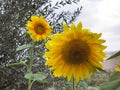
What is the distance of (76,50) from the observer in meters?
1.30

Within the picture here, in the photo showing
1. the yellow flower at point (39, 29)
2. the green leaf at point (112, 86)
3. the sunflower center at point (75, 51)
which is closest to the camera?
the green leaf at point (112, 86)

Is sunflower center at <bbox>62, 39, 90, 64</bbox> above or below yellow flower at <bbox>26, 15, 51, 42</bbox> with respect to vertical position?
below

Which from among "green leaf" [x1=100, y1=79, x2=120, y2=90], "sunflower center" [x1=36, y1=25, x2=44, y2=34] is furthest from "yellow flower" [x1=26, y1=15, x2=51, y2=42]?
"green leaf" [x1=100, y1=79, x2=120, y2=90]

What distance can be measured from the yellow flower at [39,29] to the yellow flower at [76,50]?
147cm

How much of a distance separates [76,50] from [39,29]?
166 centimetres

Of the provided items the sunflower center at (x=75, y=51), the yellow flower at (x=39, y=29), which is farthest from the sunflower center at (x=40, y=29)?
the sunflower center at (x=75, y=51)

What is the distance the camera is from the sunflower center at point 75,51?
1306mm

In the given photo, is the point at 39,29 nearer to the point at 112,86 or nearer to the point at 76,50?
the point at 76,50

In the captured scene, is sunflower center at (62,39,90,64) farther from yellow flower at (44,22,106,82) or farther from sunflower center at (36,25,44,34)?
sunflower center at (36,25,44,34)

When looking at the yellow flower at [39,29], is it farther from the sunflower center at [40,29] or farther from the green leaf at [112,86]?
the green leaf at [112,86]

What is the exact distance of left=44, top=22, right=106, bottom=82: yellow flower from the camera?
1.32 meters

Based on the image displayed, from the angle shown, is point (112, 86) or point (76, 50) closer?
point (112, 86)

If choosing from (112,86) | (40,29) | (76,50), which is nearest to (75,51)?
(76,50)

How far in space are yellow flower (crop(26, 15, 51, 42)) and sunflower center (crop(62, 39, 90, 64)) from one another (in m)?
1.47
